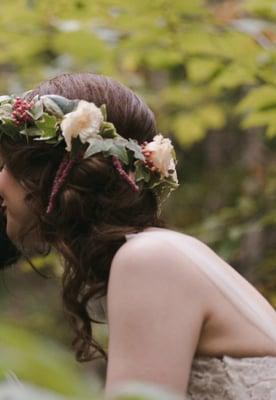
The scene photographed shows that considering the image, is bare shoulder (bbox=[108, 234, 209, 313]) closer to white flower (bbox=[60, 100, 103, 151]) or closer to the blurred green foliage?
white flower (bbox=[60, 100, 103, 151])

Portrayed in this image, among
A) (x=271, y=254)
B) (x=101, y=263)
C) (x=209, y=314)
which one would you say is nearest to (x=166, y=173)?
(x=101, y=263)

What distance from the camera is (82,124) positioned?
2.10 m

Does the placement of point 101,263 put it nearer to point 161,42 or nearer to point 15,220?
point 15,220

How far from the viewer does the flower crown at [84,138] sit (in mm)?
2100

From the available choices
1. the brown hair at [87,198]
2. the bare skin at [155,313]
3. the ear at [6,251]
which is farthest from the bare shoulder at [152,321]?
the ear at [6,251]

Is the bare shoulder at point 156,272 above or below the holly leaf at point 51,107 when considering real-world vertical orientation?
below

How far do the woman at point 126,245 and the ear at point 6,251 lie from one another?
11 cm

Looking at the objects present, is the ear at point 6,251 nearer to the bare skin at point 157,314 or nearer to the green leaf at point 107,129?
the green leaf at point 107,129

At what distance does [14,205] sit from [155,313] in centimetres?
61

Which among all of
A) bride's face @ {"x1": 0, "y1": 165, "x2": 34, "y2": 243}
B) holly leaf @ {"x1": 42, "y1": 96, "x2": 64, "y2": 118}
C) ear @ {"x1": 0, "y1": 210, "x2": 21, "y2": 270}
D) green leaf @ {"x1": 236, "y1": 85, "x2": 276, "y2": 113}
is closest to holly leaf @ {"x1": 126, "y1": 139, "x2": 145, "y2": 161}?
holly leaf @ {"x1": 42, "y1": 96, "x2": 64, "y2": 118}

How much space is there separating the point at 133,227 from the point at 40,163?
1.00 feet

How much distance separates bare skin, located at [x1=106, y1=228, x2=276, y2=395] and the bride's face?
43 cm

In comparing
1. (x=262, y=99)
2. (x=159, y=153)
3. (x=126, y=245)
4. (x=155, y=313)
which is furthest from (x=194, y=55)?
(x=155, y=313)

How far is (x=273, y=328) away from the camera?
204 cm
